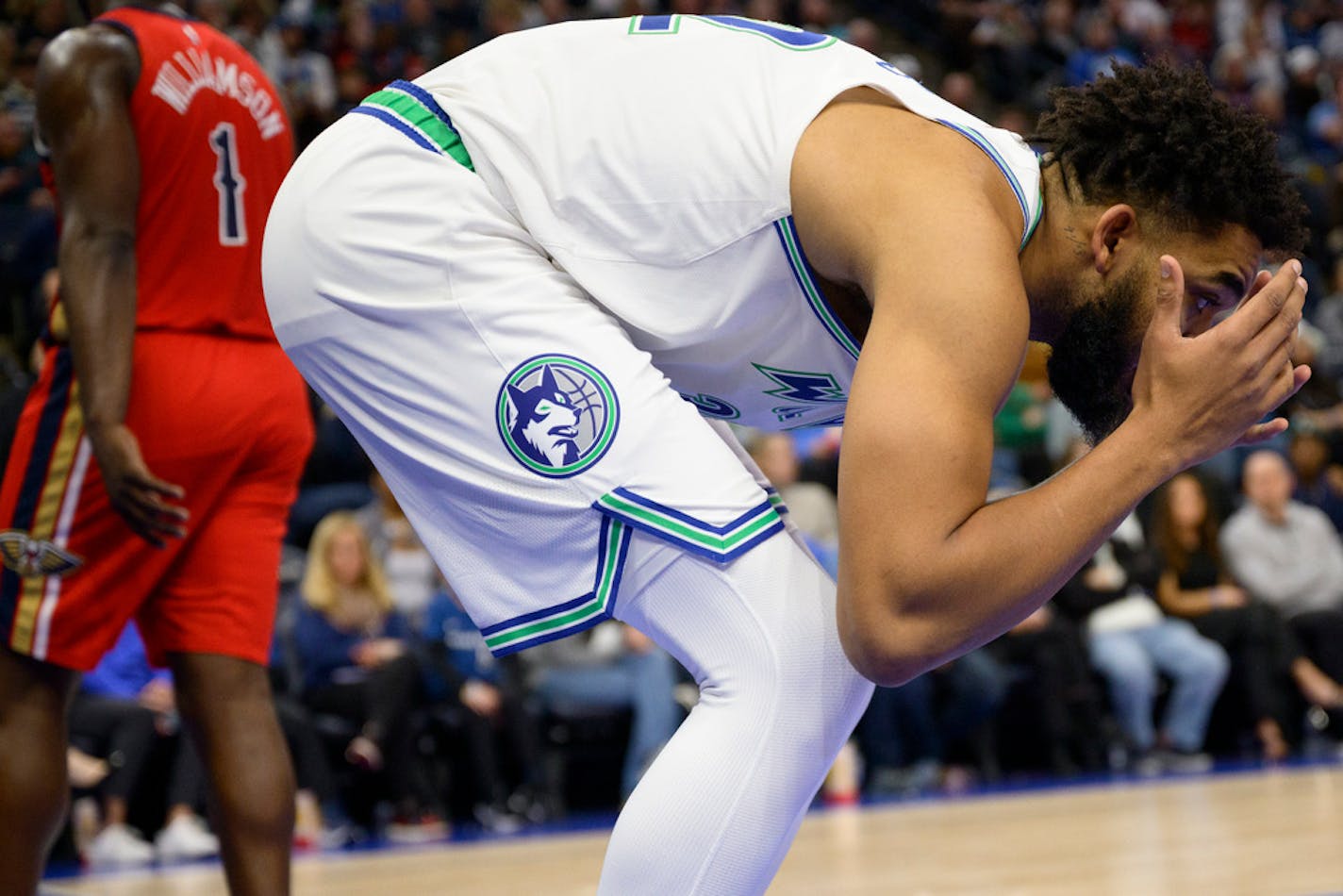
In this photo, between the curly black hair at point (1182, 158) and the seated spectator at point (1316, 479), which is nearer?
the curly black hair at point (1182, 158)

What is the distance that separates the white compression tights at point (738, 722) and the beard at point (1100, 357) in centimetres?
46

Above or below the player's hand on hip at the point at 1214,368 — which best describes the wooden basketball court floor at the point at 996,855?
below

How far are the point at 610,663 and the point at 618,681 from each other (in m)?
0.13

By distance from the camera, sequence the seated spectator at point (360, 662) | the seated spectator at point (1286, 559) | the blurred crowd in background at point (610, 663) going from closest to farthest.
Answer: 1. the blurred crowd in background at point (610, 663)
2. the seated spectator at point (360, 662)
3. the seated spectator at point (1286, 559)

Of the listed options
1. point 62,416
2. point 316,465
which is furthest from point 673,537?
point 316,465

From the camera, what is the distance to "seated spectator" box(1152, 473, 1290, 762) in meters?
8.55

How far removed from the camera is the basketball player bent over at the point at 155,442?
2.82 m

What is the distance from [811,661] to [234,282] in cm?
164

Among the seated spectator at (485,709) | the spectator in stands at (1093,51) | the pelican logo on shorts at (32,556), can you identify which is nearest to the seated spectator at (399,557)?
the seated spectator at (485,709)

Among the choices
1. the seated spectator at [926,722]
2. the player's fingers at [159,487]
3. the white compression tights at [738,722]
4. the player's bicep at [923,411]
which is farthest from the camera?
the seated spectator at [926,722]

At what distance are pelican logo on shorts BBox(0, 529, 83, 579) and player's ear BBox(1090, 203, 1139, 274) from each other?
1.89 m

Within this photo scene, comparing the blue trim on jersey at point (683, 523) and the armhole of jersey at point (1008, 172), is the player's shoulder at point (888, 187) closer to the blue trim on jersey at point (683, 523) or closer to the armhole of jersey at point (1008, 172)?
the armhole of jersey at point (1008, 172)

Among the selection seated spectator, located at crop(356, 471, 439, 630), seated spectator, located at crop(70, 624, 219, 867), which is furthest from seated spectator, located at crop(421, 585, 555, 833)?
seated spectator, located at crop(70, 624, 219, 867)

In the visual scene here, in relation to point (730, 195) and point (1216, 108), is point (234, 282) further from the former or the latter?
point (1216, 108)
